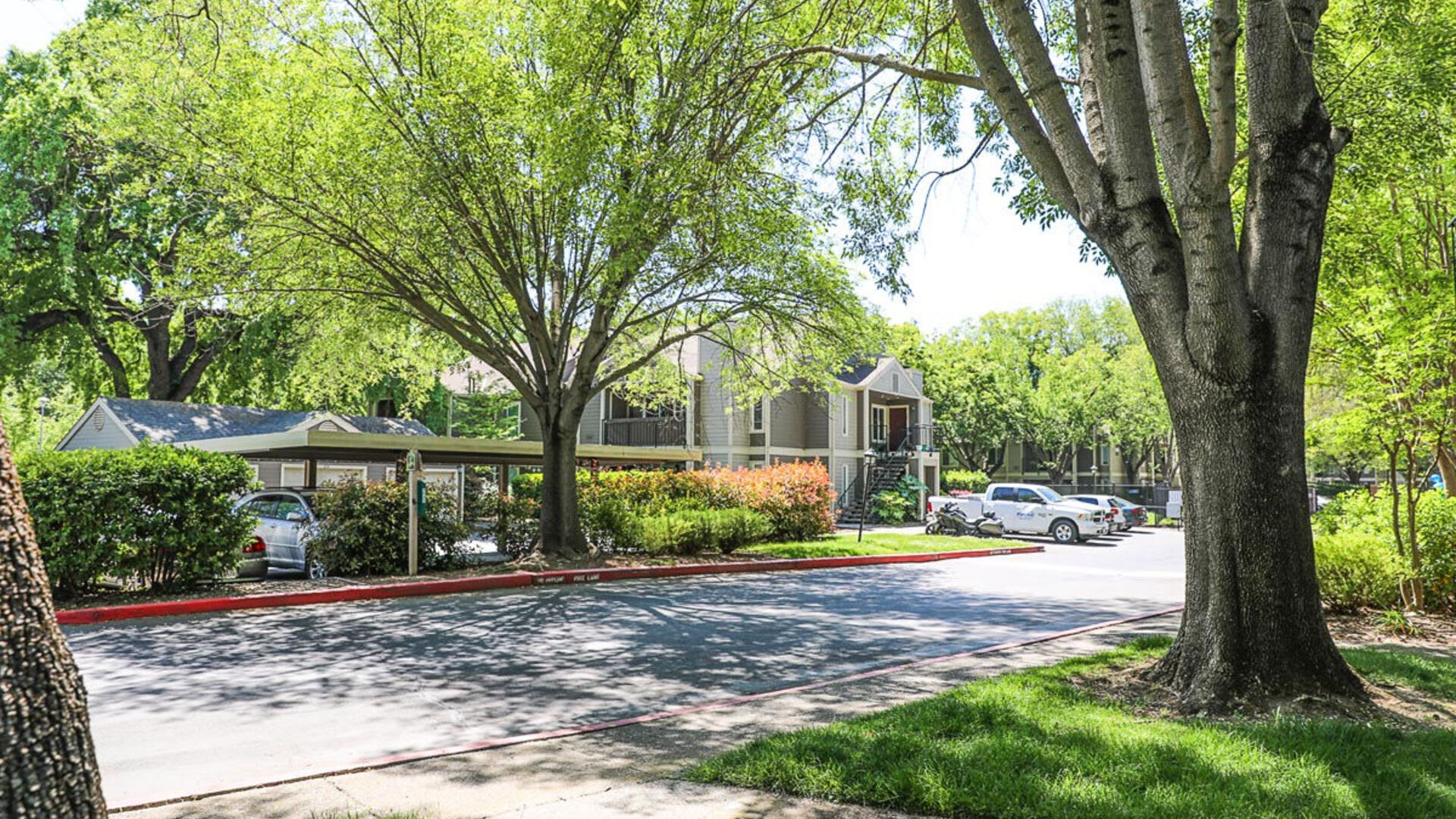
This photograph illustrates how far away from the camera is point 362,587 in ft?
43.8

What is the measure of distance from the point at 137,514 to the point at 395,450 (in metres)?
7.22

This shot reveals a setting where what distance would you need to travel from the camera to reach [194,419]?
2616cm

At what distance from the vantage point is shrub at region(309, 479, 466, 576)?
49.1 feet

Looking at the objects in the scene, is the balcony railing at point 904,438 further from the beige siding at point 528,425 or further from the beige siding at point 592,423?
the beige siding at point 528,425

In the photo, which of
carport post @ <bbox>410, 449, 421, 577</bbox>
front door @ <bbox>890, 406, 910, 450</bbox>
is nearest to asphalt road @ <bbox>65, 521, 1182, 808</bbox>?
carport post @ <bbox>410, 449, 421, 577</bbox>

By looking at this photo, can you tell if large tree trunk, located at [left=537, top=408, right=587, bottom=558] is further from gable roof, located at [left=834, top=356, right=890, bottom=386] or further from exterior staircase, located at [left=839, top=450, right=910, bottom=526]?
gable roof, located at [left=834, top=356, right=890, bottom=386]

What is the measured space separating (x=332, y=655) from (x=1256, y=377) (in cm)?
842

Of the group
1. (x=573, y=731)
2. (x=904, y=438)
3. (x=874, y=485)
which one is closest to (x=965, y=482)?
(x=904, y=438)

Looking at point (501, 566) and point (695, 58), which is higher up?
point (695, 58)

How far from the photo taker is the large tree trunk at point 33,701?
2322 millimetres

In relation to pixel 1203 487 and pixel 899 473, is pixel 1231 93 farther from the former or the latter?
pixel 899 473

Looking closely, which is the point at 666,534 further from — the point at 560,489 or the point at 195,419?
the point at 195,419

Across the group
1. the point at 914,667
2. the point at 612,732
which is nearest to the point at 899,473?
the point at 914,667

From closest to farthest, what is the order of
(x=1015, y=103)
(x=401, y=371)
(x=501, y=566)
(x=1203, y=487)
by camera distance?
(x=1203, y=487)
(x=1015, y=103)
(x=501, y=566)
(x=401, y=371)
